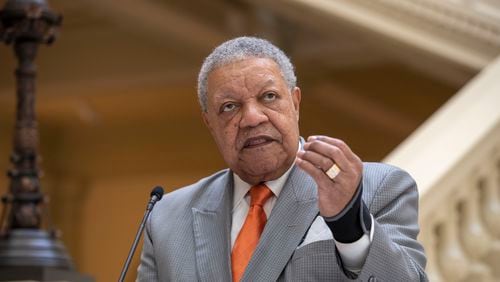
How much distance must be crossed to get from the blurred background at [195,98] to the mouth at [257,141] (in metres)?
2.07

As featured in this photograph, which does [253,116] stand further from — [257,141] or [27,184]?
[27,184]

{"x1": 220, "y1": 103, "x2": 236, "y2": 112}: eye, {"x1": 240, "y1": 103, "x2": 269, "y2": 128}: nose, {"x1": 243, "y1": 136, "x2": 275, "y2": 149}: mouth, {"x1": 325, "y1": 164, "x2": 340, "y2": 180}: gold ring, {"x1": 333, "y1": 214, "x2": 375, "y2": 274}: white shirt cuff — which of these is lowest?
{"x1": 333, "y1": 214, "x2": 375, "y2": 274}: white shirt cuff

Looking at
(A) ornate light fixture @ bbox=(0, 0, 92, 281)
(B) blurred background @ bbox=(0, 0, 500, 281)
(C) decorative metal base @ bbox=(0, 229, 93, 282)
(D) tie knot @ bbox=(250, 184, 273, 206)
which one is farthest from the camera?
(B) blurred background @ bbox=(0, 0, 500, 281)

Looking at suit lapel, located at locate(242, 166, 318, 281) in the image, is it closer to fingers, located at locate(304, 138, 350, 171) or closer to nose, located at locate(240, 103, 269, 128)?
nose, located at locate(240, 103, 269, 128)

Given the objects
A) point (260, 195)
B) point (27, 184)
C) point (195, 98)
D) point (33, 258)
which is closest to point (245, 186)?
point (260, 195)

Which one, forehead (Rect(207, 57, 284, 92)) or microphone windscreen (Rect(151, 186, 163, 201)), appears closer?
A: forehead (Rect(207, 57, 284, 92))

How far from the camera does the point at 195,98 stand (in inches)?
466

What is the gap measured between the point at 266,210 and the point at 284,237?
139mm

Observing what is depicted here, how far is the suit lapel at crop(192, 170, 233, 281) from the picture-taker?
2875mm

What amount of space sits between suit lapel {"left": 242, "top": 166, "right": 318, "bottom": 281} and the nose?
205 mm

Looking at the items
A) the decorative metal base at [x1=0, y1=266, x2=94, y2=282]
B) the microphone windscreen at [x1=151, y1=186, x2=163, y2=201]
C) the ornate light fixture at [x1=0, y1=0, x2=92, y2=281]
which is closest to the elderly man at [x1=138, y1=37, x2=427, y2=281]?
the microphone windscreen at [x1=151, y1=186, x2=163, y2=201]

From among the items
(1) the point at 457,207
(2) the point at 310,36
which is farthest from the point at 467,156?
(2) the point at 310,36

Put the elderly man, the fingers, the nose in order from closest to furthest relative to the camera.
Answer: the fingers
the elderly man
the nose

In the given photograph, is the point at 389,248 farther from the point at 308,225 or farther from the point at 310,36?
the point at 310,36
